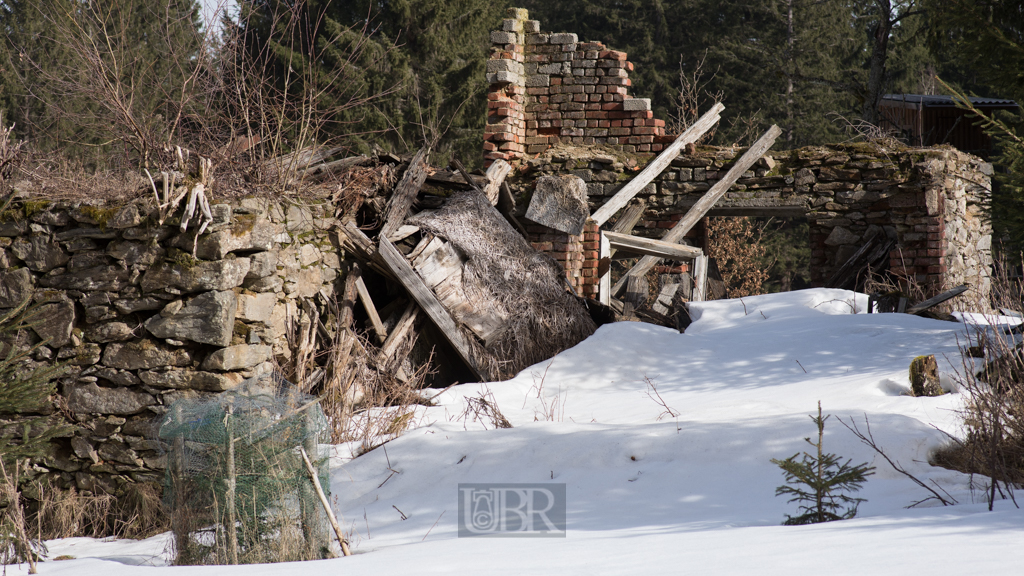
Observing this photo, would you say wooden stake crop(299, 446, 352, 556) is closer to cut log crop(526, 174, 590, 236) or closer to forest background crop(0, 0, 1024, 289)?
cut log crop(526, 174, 590, 236)

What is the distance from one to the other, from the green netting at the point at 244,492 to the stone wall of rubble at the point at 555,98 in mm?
5627

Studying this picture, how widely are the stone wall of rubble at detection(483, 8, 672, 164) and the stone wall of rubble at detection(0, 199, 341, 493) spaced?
456cm

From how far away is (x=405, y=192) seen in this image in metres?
6.66

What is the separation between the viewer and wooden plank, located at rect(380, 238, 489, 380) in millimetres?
6047

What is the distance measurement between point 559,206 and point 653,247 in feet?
3.92

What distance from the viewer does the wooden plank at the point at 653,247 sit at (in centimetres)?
805

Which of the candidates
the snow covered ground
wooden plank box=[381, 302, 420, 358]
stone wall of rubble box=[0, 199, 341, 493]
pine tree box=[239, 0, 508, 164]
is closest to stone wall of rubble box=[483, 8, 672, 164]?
the snow covered ground

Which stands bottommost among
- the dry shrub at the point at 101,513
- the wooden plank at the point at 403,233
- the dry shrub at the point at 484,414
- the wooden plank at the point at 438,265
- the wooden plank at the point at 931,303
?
the dry shrub at the point at 101,513

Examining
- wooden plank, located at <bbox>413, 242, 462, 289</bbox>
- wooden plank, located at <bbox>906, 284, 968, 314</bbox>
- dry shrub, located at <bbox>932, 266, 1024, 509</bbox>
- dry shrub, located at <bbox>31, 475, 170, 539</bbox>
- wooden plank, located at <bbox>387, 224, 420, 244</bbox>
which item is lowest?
dry shrub, located at <bbox>31, 475, 170, 539</bbox>

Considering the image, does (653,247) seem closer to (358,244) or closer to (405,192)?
(405,192)

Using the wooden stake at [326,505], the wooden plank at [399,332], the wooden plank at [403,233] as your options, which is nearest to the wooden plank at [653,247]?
the wooden plank at [403,233]

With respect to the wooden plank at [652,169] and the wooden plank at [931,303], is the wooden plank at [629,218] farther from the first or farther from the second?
the wooden plank at [931,303]

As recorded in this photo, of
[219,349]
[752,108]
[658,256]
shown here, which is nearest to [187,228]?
[219,349]

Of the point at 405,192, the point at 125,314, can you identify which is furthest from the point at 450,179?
A: the point at 125,314
